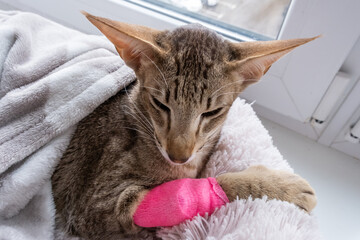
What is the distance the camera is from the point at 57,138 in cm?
88

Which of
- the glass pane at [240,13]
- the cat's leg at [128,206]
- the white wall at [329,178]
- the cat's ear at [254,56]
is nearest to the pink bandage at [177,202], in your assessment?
the cat's leg at [128,206]

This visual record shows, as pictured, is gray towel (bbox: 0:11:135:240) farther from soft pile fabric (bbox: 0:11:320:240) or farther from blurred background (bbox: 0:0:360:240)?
blurred background (bbox: 0:0:360:240)

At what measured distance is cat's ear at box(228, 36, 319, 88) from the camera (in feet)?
2.08

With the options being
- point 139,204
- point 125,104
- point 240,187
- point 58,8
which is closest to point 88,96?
point 125,104

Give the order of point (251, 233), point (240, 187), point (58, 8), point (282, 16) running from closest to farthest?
point (251, 233)
point (240, 187)
point (282, 16)
point (58, 8)

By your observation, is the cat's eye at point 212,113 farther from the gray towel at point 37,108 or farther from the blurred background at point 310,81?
the blurred background at point 310,81

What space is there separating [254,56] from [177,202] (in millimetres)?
388

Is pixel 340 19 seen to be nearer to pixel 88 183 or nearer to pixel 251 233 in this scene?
pixel 251 233

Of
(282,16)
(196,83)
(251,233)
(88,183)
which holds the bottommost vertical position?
(88,183)

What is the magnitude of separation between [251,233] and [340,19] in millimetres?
706

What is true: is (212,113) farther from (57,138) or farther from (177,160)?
(57,138)

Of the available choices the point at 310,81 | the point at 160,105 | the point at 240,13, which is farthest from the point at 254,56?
the point at 240,13

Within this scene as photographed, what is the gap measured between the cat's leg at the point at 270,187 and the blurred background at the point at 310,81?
30cm

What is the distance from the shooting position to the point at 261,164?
912 millimetres
